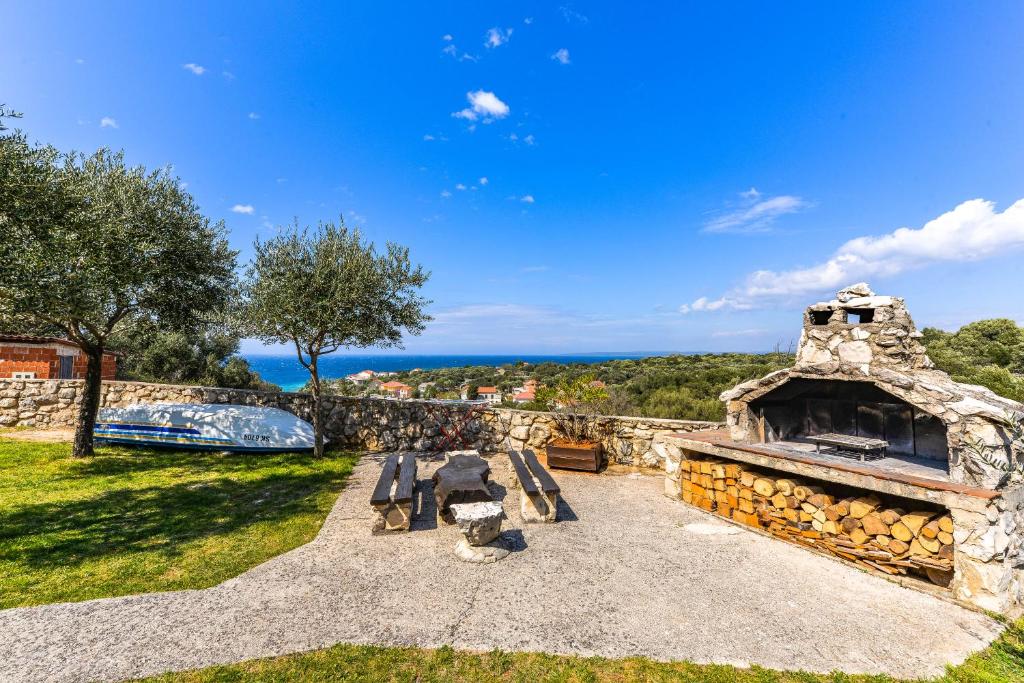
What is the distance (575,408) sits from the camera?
11.9m

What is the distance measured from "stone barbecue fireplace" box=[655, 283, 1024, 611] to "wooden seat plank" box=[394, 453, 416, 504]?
5.28 m

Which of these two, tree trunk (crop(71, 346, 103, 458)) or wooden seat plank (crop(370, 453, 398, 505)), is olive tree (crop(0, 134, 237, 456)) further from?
wooden seat plank (crop(370, 453, 398, 505))

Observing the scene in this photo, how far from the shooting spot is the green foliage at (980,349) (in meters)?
13.7

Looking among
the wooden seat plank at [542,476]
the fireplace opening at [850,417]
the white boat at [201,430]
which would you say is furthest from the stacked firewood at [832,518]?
the white boat at [201,430]

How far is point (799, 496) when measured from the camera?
6637 millimetres

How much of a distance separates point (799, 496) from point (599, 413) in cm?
586

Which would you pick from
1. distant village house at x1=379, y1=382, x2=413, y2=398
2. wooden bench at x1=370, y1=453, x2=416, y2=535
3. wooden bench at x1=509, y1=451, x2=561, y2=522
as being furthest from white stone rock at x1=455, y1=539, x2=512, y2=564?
distant village house at x1=379, y1=382, x2=413, y2=398

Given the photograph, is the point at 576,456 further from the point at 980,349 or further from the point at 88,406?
the point at 980,349

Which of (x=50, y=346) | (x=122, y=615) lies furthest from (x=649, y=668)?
(x=50, y=346)

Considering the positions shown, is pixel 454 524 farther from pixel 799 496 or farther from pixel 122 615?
pixel 799 496

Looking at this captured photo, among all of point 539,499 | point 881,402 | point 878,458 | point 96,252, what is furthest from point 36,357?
point 881,402

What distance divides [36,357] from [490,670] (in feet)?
72.6

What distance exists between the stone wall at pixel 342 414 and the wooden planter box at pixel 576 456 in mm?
1301

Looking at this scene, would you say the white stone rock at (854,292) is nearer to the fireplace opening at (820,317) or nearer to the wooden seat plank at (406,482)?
the fireplace opening at (820,317)
